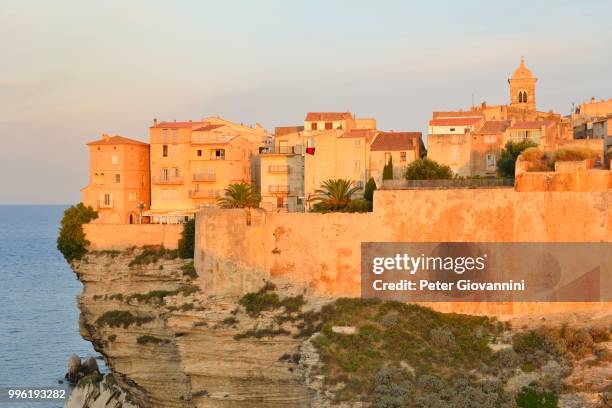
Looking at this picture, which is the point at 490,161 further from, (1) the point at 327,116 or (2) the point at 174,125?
(2) the point at 174,125

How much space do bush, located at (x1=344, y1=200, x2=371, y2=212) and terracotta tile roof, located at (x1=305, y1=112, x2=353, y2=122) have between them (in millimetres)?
12108

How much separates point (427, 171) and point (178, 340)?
12.7 meters

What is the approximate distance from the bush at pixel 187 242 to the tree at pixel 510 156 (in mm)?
13460

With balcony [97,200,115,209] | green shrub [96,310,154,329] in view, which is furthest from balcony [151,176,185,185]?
green shrub [96,310,154,329]

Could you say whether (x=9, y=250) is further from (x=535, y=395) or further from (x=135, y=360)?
(x=535, y=395)

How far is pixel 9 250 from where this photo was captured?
4904 inches

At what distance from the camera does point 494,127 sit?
152 ft

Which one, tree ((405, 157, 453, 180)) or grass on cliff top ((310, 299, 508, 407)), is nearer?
grass on cliff top ((310, 299, 508, 407))

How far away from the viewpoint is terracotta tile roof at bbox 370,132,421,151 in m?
45.9

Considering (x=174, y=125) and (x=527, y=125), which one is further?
(x=174, y=125)

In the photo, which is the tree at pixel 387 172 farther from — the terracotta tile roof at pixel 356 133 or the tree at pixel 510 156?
the tree at pixel 510 156

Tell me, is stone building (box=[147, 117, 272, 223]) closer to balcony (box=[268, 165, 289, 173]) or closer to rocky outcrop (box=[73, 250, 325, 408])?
balcony (box=[268, 165, 289, 173])

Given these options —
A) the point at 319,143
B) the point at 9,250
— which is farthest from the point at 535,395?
the point at 9,250

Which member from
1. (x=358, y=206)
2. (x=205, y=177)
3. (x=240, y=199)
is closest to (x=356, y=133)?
(x=205, y=177)
